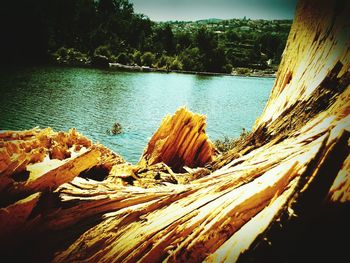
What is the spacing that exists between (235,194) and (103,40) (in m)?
118

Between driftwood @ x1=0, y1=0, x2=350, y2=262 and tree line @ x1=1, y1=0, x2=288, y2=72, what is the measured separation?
76.3 metres

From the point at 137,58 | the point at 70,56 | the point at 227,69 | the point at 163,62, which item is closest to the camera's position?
the point at 70,56

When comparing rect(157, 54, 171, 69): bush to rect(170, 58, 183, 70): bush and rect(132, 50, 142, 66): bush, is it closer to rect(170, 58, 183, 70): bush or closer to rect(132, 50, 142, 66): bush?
rect(170, 58, 183, 70): bush

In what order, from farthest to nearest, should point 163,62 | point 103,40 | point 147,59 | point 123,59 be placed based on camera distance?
point 103,40
point 163,62
point 147,59
point 123,59

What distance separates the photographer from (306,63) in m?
3.80

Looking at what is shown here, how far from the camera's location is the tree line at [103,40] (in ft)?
254

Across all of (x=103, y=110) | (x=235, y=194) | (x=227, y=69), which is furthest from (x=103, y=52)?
(x=235, y=194)

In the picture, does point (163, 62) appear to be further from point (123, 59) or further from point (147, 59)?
point (123, 59)

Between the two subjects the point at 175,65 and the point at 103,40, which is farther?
the point at 103,40

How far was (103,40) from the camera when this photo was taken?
11219 cm

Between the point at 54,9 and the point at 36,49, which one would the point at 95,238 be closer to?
the point at 36,49

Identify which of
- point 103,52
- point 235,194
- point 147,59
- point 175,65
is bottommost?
point 175,65

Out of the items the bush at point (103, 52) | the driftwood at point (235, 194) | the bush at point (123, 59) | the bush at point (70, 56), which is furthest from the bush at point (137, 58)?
the driftwood at point (235, 194)

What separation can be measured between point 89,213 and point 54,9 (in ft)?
431
